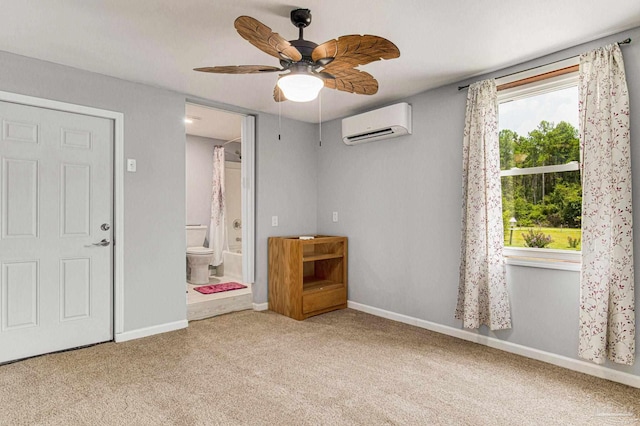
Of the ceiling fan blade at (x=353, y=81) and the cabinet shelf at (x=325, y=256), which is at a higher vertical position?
the ceiling fan blade at (x=353, y=81)

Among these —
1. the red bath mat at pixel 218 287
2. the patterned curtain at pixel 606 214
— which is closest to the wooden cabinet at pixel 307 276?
the red bath mat at pixel 218 287

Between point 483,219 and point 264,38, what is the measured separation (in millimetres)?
2193

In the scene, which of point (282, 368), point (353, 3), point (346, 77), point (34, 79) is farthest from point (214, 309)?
point (353, 3)

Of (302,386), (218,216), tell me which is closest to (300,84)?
(302,386)

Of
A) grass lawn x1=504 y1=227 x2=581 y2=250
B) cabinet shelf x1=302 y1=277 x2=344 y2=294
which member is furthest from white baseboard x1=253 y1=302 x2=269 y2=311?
grass lawn x1=504 y1=227 x2=581 y2=250

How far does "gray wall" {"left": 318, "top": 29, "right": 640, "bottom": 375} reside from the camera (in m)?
2.71

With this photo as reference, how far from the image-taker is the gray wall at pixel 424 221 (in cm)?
271

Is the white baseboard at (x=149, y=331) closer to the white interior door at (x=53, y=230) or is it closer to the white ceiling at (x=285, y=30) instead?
the white interior door at (x=53, y=230)

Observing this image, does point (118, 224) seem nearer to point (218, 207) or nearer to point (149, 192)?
point (149, 192)

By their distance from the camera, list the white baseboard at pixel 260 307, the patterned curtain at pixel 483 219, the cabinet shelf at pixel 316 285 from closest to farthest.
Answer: the patterned curtain at pixel 483 219 → the cabinet shelf at pixel 316 285 → the white baseboard at pixel 260 307

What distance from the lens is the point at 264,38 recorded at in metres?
1.80

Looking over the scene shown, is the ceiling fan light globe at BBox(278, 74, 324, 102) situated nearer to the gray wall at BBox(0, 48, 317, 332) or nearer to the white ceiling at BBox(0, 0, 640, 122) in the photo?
the white ceiling at BBox(0, 0, 640, 122)

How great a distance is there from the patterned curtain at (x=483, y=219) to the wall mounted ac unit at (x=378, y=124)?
0.66m

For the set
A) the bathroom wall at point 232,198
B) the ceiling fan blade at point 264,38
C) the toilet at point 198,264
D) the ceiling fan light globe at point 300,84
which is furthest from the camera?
the bathroom wall at point 232,198
